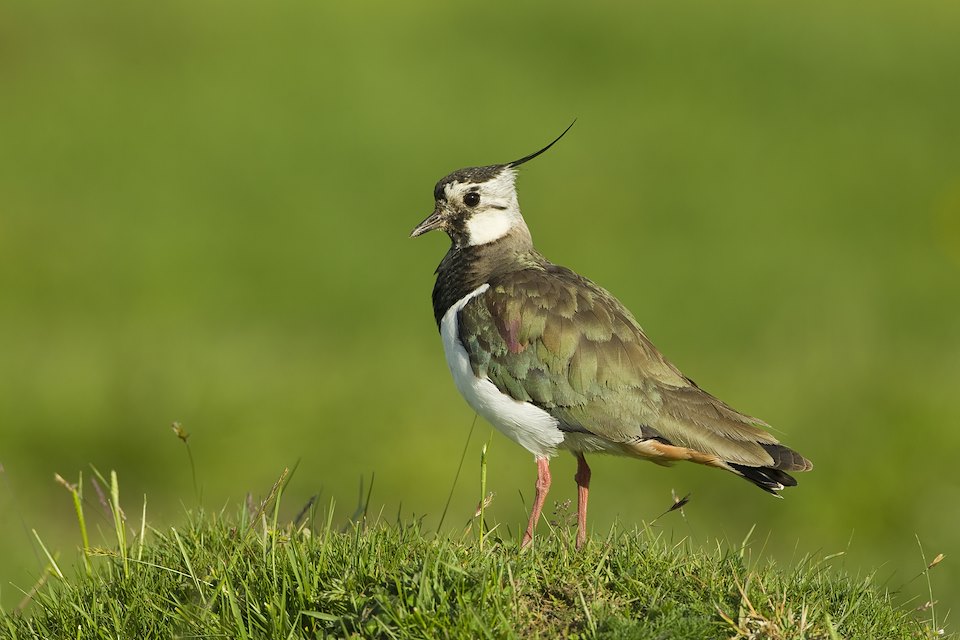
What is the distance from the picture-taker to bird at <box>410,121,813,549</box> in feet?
19.6

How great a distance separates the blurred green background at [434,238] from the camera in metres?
11.2

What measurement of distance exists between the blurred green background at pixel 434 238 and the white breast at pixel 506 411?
2339mm

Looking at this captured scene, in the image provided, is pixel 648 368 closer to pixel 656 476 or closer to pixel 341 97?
pixel 656 476

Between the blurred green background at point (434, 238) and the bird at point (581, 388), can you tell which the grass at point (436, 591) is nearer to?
the bird at point (581, 388)

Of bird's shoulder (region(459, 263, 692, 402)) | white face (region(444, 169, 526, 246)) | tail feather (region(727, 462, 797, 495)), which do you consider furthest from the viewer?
white face (region(444, 169, 526, 246))

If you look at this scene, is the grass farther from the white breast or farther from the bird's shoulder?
the bird's shoulder

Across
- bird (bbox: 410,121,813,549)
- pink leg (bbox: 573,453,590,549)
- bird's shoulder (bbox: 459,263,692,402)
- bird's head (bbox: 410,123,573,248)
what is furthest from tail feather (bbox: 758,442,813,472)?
bird's head (bbox: 410,123,573,248)

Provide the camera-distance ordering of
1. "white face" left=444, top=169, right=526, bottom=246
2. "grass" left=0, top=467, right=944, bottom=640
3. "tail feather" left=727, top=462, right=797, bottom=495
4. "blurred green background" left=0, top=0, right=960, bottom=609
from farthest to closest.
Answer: "blurred green background" left=0, top=0, right=960, bottom=609 < "white face" left=444, top=169, right=526, bottom=246 < "tail feather" left=727, top=462, right=797, bottom=495 < "grass" left=0, top=467, right=944, bottom=640

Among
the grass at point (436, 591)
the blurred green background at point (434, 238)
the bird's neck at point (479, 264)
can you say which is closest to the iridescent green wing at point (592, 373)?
the bird's neck at point (479, 264)

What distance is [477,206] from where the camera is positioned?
698cm

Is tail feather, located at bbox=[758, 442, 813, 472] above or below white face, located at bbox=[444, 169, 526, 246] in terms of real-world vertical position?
below

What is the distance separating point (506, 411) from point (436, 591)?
157 centimetres

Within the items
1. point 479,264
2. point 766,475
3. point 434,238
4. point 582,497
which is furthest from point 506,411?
point 434,238

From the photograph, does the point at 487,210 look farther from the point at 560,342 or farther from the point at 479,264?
the point at 560,342
